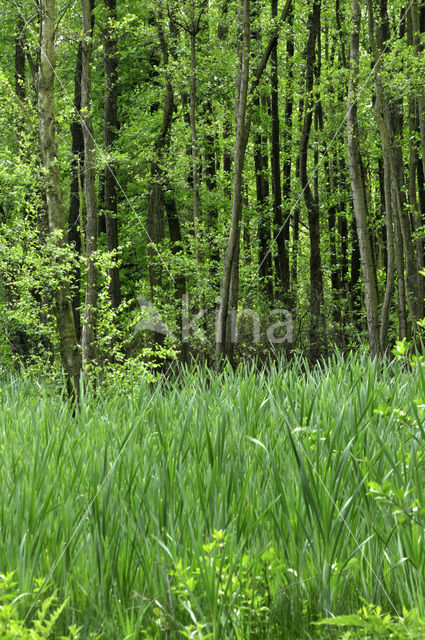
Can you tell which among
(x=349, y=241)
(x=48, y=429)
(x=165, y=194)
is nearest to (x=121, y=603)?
(x=48, y=429)

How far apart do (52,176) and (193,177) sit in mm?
6749

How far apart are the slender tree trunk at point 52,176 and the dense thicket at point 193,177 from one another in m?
0.02

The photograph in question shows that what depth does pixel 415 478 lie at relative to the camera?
2.59 m

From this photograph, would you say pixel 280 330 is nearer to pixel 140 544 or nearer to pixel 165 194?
pixel 165 194

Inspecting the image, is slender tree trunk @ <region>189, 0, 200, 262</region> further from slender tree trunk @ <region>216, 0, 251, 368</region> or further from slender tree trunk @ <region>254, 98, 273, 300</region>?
slender tree trunk @ <region>254, 98, 273, 300</region>

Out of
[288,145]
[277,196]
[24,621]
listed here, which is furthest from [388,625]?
[288,145]

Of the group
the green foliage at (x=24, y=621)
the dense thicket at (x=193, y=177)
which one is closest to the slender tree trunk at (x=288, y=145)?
the dense thicket at (x=193, y=177)

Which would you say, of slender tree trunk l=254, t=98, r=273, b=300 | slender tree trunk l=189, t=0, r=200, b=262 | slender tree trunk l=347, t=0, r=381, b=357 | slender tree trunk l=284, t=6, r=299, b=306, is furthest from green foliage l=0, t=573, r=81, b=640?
slender tree trunk l=254, t=98, r=273, b=300

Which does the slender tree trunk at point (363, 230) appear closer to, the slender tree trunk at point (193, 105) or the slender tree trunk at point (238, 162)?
the slender tree trunk at point (238, 162)

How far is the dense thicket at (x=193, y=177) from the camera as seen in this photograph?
922 centimetres

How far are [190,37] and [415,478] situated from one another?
12.8 meters

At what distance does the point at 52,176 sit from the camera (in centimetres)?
Result: 839

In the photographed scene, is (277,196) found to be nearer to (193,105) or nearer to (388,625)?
(193,105)

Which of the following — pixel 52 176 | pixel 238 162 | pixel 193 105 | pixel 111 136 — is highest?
pixel 111 136
